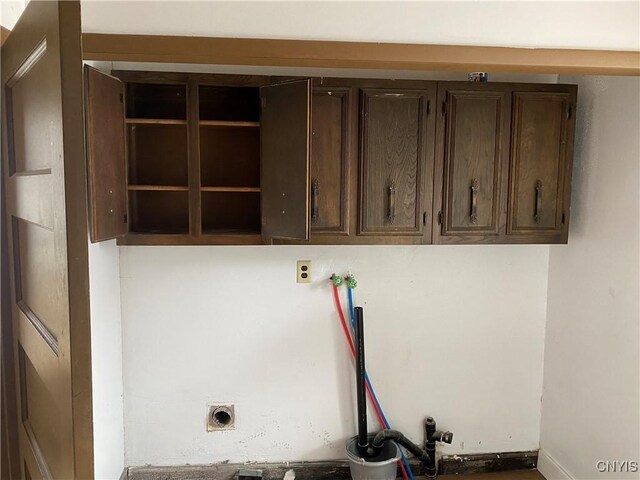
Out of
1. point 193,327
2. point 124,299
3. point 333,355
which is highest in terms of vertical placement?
point 124,299

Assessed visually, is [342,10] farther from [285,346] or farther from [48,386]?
[285,346]

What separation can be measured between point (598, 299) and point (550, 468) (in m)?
0.96

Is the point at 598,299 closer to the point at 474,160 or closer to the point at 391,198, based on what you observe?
the point at 474,160

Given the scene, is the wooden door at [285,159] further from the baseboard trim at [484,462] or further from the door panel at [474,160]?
the baseboard trim at [484,462]

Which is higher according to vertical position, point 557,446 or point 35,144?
point 35,144

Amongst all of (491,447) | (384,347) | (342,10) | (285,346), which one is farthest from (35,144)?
(491,447)

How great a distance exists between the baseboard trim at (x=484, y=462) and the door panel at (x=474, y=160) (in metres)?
1.22

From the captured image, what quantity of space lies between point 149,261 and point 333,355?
3.30 ft

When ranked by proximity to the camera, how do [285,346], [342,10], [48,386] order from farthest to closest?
[285,346] → [342,10] → [48,386]

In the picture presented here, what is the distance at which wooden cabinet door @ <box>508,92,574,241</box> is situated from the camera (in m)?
2.03

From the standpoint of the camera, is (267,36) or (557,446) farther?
(557,446)

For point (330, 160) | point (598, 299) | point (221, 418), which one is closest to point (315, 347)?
point (221, 418)

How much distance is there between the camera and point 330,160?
1.95 metres

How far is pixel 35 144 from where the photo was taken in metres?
0.92
